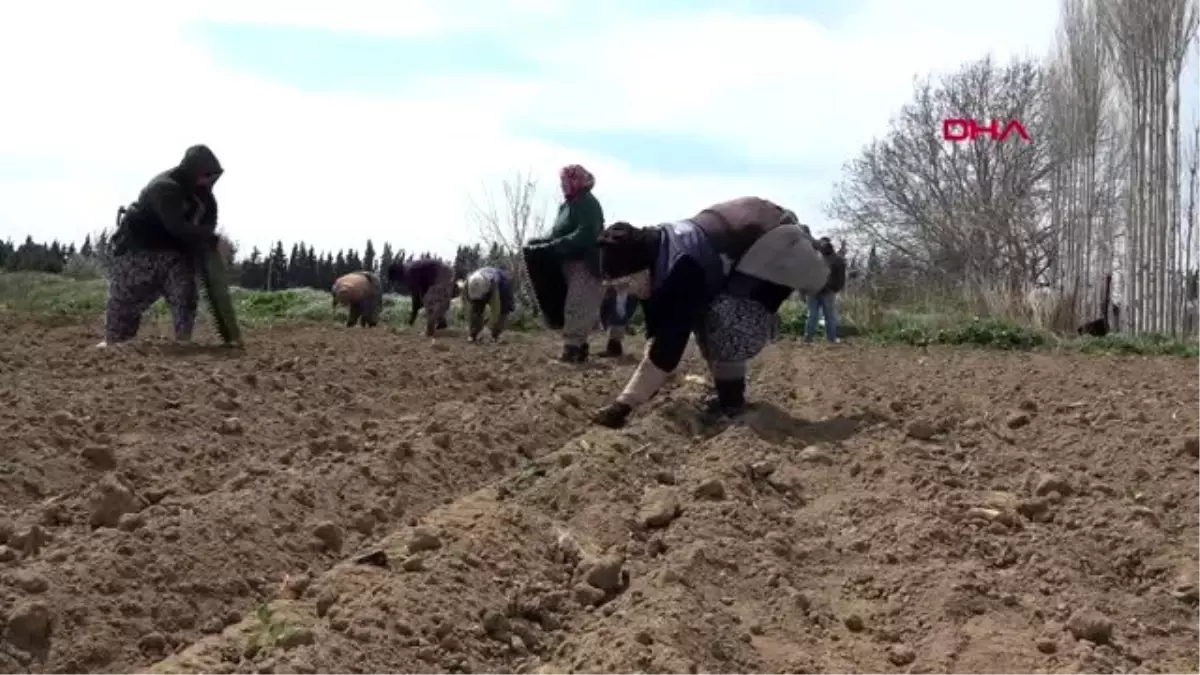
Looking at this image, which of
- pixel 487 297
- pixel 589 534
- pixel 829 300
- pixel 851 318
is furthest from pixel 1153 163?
pixel 589 534

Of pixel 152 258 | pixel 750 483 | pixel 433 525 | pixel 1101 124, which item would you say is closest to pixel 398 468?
pixel 433 525

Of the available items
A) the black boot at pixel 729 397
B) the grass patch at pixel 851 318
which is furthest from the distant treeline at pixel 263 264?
the black boot at pixel 729 397

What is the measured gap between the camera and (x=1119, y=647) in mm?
2820

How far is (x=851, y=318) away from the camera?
1508cm

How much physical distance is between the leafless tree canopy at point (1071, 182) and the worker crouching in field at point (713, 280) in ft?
31.7

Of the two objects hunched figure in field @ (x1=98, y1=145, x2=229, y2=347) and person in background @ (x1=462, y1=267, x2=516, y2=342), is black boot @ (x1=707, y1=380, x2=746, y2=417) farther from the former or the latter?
person in background @ (x1=462, y1=267, x2=516, y2=342)

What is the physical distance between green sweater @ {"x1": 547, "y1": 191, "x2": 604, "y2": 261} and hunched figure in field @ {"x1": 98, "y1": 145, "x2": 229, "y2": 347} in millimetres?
2071

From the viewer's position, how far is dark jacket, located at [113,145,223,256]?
302 inches

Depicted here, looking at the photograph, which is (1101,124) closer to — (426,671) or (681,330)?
(681,330)

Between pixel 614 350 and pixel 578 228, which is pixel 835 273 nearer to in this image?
pixel 614 350

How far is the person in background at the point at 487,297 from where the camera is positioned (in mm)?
10594

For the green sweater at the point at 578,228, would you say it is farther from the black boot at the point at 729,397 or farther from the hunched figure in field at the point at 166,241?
the black boot at the point at 729,397

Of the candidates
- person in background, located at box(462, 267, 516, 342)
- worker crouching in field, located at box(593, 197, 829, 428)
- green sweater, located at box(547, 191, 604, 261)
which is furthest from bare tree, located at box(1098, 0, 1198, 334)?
worker crouching in field, located at box(593, 197, 829, 428)

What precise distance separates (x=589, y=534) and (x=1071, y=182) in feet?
54.3
